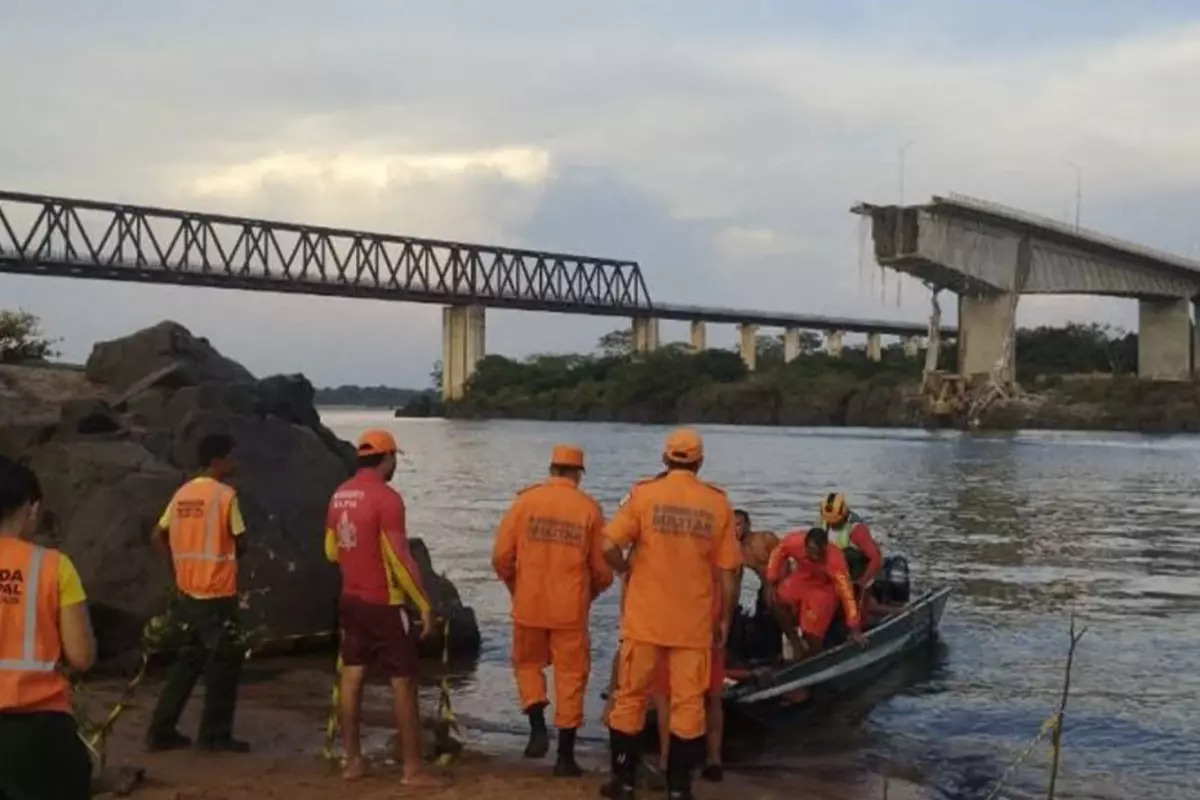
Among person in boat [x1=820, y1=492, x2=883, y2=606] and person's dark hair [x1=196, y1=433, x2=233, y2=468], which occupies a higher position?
person's dark hair [x1=196, y1=433, x2=233, y2=468]

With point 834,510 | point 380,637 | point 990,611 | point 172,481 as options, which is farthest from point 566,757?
point 990,611

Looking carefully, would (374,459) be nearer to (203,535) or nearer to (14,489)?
(203,535)

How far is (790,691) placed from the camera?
12125mm

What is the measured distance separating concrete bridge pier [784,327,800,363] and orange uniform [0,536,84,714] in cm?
15325

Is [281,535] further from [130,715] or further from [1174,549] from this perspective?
[1174,549]

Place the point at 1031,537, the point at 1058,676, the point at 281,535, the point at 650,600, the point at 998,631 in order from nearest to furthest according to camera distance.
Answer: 1. the point at 650,600
2. the point at 281,535
3. the point at 1058,676
4. the point at 998,631
5. the point at 1031,537

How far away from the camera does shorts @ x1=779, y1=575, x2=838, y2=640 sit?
12.7 meters

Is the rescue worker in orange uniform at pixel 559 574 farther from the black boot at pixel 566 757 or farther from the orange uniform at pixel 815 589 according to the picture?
the orange uniform at pixel 815 589

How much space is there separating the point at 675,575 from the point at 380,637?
5.92 ft

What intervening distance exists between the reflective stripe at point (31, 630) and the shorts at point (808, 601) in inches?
330

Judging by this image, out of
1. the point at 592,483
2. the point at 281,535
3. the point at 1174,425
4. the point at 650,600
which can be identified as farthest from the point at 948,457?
the point at 650,600

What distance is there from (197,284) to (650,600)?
4151 inches

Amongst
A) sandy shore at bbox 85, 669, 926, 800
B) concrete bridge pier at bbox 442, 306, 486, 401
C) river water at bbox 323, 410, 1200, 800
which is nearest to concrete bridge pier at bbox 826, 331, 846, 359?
concrete bridge pier at bbox 442, 306, 486, 401

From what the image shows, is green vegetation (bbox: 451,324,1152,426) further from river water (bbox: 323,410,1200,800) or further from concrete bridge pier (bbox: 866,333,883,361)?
river water (bbox: 323,410,1200,800)
